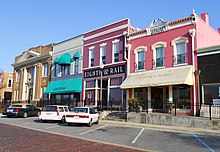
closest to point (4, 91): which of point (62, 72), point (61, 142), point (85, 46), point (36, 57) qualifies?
point (36, 57)

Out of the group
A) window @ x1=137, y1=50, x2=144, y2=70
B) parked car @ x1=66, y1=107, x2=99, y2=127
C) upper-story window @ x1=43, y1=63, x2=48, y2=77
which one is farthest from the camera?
upper-story window @ x1=43, y1=63, x2=48, y2=77

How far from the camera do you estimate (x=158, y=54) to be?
833 inches

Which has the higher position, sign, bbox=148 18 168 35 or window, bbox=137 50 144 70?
sign, bbox=148 18 168 35

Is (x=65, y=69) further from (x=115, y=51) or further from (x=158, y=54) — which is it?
(x=158, y=54)

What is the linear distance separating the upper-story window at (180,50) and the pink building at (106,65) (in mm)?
5421

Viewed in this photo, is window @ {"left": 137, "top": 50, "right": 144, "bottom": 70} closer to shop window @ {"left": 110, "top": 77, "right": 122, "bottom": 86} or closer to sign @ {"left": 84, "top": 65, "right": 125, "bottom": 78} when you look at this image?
sign @ {"left": 84, "top": 65, "right": 125, "bottom": 78}

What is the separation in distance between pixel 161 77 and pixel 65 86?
543 inches

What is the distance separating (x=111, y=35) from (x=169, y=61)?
798cm

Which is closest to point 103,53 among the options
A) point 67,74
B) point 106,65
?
point 106,65

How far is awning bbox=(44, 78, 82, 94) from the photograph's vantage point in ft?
89.4

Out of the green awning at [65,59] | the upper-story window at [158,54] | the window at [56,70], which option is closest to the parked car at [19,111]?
the green awning at [65,59]

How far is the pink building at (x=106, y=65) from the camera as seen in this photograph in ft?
77.3

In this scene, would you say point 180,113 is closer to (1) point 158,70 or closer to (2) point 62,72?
(1) point 158,70

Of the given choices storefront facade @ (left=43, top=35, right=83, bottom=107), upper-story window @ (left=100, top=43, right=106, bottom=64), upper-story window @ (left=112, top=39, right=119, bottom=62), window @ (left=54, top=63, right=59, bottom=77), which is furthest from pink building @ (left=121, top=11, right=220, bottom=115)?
window @ (left=54, top=63, right=59, bottom=77)
